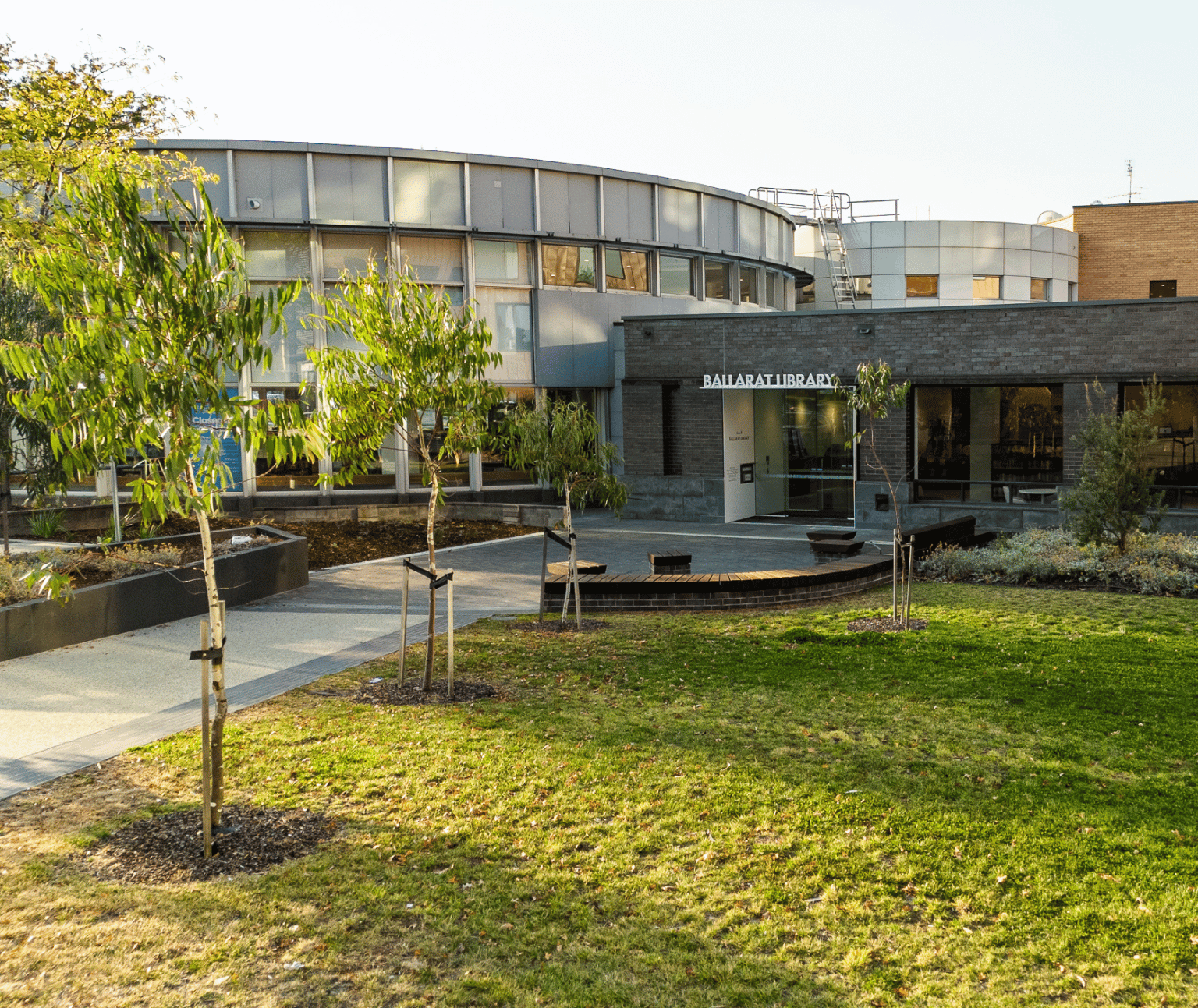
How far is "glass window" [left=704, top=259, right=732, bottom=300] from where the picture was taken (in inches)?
1193

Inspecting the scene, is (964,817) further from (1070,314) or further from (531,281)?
(531,281)

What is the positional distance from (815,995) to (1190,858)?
8.37ft

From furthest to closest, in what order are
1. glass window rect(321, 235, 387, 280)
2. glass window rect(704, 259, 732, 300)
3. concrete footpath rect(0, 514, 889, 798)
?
1. glass window rect(704, 259, 732, 300)
2. glass window rect(321, 235, 387, 280)
3. concrete footpath rect(0, 514, 889, 798)

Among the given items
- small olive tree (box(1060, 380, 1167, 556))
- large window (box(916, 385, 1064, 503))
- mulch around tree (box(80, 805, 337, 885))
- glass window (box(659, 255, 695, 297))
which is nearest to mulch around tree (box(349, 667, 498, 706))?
mulch around tree (box(80, 805, 337, 885))

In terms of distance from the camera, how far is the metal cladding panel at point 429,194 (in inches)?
1016

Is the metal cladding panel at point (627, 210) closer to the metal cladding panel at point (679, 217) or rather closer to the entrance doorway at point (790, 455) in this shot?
the metal cladding panel at point (679, 217)

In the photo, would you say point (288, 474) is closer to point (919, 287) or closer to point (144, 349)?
point (144, 349)

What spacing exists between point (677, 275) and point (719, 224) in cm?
204

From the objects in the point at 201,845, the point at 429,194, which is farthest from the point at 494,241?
the point at 201,845

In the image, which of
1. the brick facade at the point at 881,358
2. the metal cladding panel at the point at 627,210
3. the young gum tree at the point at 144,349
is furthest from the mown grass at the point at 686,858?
the metal cladding panel at the point at 627,210

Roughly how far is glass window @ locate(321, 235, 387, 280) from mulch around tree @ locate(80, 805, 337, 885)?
20932 millimetres

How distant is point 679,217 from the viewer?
29078 mm

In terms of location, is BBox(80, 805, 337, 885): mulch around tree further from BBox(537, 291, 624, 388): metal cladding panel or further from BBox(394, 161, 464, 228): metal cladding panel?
BBox(394, 161, 464, 228): metal cladding panel

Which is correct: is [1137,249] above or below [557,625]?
above
